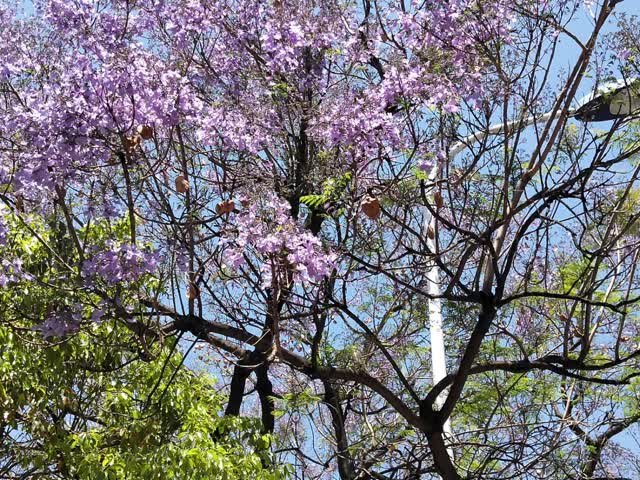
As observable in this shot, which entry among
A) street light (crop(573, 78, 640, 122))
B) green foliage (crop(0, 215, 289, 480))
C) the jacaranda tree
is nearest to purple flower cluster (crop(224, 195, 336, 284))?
the jacaranda tree

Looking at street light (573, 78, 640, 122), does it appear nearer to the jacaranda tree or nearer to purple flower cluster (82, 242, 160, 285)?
the jacaranda tree

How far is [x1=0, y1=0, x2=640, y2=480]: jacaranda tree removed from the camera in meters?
5.10

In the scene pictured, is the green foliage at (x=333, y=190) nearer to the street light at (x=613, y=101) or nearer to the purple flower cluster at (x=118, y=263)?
the purple flower cluster at (x=118, y=263)

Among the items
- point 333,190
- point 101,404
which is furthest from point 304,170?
→ point 101,404

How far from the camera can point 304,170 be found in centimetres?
618

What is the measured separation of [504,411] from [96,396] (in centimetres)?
312

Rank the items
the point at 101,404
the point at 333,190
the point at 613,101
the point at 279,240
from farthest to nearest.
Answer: the point at 101,404 < the point at 613,101 < the point at 333,190 < the point at 279,240

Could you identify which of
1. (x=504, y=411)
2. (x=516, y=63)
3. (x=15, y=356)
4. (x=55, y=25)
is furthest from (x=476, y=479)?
(x=55, y=25)

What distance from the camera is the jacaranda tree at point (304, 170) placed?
510cm

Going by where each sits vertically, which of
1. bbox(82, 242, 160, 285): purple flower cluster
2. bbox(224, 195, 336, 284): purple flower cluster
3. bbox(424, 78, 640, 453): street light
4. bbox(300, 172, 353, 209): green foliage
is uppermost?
bbox(424, 78, 640, 453): street light

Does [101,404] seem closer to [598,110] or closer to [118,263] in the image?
[118,263]

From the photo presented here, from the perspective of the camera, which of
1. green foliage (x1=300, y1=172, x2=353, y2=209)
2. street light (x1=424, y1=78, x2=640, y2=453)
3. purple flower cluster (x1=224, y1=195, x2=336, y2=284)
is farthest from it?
street light (x1=424, y1=78, x2=640, y2=453)

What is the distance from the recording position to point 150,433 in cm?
634

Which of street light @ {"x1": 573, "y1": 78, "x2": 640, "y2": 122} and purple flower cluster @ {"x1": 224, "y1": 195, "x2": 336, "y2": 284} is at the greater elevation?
street light @ {"x1": 573, "y1": 78, "x2": 640, "y2": 122}
